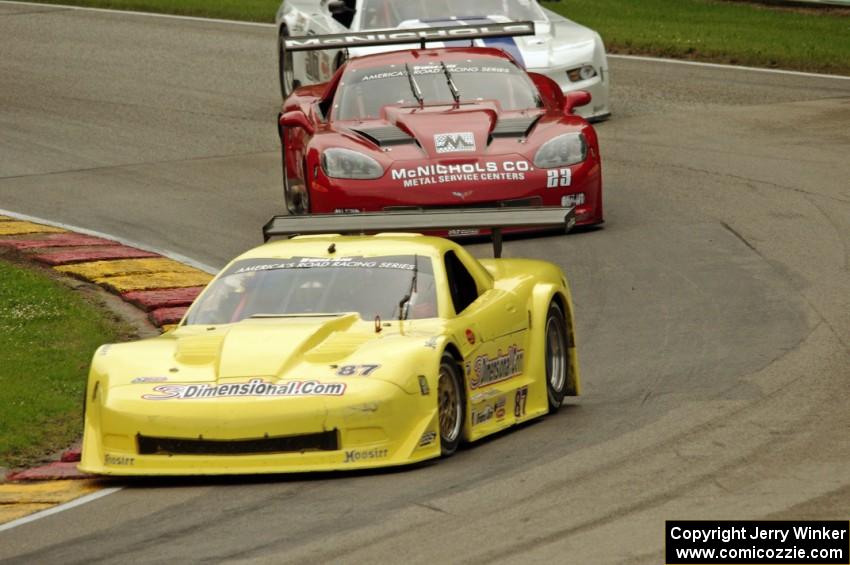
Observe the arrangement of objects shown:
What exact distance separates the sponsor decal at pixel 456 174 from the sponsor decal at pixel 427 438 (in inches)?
238

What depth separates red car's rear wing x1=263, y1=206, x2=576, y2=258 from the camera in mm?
11203

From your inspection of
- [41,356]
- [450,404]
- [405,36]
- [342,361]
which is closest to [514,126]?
[405,36]

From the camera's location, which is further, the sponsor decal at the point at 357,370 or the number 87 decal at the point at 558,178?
the number 87 decal at the point at 558,178

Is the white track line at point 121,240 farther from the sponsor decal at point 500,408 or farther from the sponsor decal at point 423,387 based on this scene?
the sponsor decal at point 423,387

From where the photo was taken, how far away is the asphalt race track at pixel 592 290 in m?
7.95

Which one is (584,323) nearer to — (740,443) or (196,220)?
(740,443)

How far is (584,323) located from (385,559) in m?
5.84

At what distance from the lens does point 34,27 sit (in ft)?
93.6

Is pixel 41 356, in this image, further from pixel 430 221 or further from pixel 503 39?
pixel 503 39

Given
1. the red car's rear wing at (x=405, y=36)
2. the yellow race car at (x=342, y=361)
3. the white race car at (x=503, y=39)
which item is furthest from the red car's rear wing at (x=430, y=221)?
the white race car at (x=503, y=39)

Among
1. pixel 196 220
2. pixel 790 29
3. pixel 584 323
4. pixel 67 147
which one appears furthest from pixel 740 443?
pixel 790 29

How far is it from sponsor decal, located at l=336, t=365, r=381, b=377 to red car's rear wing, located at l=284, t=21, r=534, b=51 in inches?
277

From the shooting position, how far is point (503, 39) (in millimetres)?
19750

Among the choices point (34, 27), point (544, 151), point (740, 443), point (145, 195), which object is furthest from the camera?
point (34, 27)
